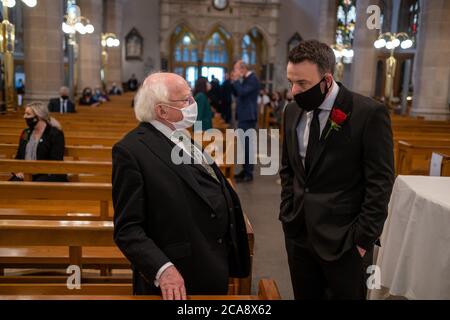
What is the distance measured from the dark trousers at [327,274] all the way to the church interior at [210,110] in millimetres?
185

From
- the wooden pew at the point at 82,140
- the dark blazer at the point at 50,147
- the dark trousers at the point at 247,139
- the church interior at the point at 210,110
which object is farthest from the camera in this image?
the dark trousers at the point at 247,139

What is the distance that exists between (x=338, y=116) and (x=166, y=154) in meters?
0.86

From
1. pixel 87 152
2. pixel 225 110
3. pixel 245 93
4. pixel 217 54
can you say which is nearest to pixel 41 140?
pixel 87 152

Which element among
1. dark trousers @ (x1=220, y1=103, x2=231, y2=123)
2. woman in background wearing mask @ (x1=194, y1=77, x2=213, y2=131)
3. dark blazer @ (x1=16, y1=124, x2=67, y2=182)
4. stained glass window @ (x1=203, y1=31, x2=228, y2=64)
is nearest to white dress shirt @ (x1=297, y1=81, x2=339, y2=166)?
dark blazer @ (x1=16, y1=124, x2=67, y2=182)

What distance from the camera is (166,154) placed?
2037mm

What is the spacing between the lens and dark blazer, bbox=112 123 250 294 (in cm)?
194

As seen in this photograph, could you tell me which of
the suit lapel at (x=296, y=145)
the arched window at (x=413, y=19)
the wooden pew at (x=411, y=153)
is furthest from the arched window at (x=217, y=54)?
the suit lapel at (x=296, y=145)

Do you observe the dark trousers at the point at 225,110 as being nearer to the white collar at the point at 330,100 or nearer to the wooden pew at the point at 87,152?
the wooden pew at the point at 87,152

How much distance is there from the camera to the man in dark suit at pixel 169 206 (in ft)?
6.36

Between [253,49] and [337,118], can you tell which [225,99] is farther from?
[253,49]

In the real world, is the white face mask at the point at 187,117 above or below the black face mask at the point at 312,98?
below

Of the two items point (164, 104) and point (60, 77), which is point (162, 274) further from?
point (60, 77)
